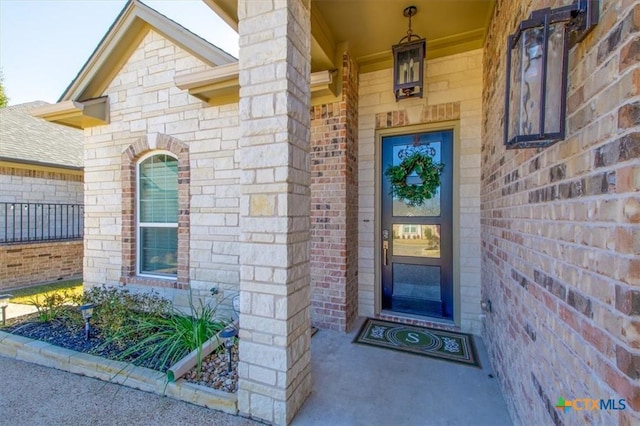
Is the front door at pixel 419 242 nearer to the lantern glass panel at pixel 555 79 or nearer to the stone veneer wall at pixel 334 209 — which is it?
the stone veneer wall at pixel 334 209

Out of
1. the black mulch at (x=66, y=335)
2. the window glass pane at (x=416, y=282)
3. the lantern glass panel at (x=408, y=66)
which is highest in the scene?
the lantern glass panel at (x=408, y=66)

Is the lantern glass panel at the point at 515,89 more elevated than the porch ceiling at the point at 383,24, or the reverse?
the porch ceiling at the point at 383,24

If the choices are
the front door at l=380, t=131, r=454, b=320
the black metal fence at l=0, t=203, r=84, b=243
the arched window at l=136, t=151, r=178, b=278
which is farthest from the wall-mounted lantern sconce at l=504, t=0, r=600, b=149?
the black metal fence at l=0, t=203, r=84, b=243

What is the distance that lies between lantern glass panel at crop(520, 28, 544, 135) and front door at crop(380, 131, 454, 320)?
7.59 feet

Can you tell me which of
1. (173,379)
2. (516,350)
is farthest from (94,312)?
(516,350)

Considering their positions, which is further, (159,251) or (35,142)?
(35,142)

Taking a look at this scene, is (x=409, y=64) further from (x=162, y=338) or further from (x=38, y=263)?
(x=38, y=263)

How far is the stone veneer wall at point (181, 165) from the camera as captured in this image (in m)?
3.66

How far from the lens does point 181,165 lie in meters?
3.87

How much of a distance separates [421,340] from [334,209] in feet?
5.98

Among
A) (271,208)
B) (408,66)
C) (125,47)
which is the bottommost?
(271,208)

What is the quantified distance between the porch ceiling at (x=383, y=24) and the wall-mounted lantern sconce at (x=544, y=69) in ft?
6.39

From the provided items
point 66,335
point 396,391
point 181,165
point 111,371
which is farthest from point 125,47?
point 396,391

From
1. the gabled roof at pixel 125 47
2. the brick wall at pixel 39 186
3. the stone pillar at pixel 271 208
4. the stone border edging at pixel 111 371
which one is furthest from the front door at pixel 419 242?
the brick wall at pixel 39 186
